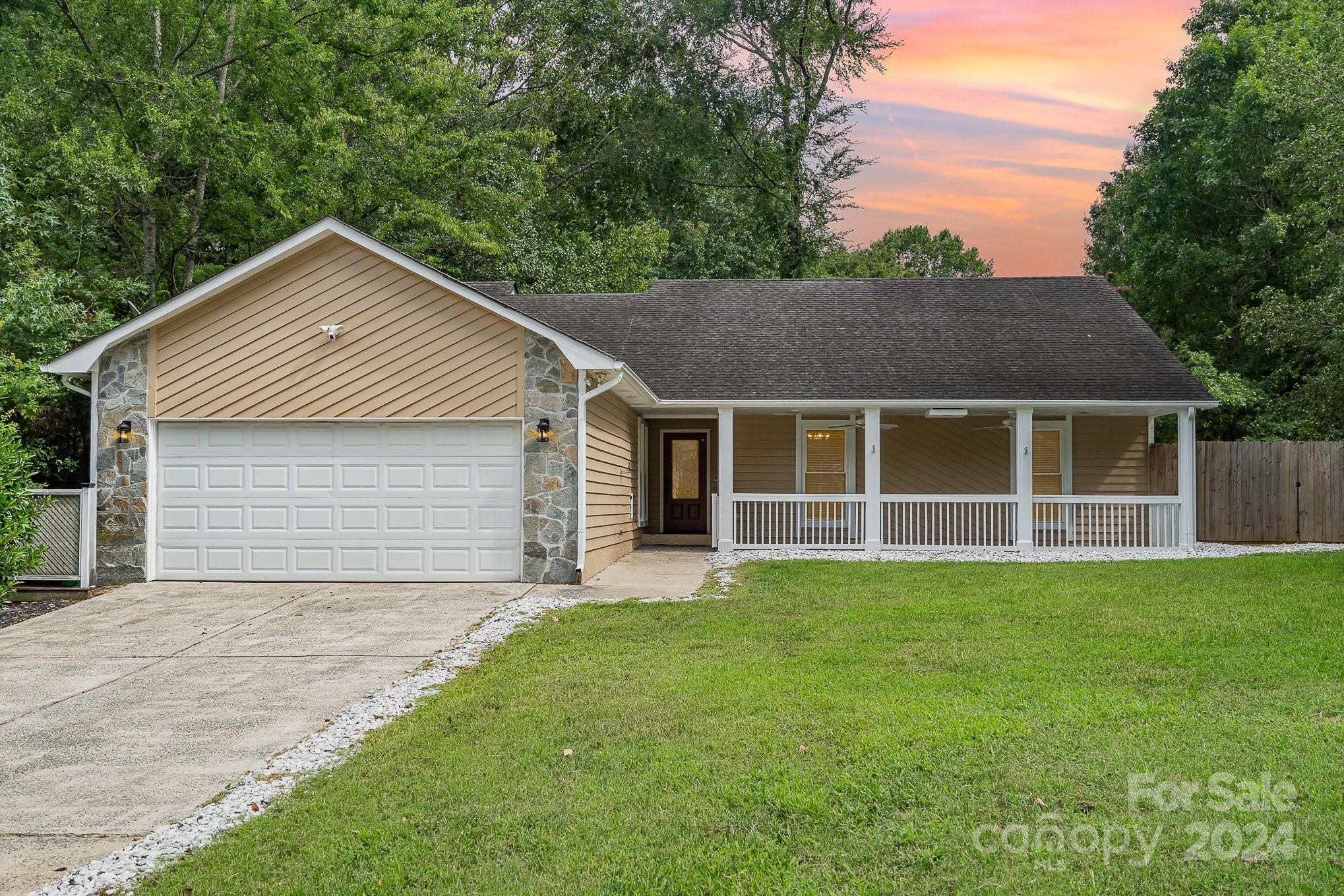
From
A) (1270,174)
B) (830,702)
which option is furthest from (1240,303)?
(830,702)

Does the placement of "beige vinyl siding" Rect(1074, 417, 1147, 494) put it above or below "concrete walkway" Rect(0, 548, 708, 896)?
above

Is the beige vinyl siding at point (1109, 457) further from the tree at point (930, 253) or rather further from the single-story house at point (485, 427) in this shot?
the tree at point (930, 253)

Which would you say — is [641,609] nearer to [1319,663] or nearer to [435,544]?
[435,544]

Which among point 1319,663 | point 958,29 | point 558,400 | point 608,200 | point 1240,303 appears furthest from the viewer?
point 608,200

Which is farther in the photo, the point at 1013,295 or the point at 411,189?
the point at 411,189

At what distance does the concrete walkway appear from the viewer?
15.1 feet

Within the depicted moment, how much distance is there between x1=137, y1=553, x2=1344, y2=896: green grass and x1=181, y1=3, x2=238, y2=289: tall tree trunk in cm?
1716

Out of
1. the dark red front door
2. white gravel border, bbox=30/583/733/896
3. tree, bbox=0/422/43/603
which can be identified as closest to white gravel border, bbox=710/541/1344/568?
the dark red front door

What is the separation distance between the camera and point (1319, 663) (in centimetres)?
665

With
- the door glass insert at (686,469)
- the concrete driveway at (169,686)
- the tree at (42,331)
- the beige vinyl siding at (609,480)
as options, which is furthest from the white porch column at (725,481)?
the tree at (42,331)

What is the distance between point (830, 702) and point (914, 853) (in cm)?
217

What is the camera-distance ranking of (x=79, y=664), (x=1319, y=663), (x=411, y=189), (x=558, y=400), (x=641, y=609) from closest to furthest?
(x=1319, y=663)
(x=79, y=664)
(x=641, y=609)
(x=558, y=400)
(x=411, y=189)

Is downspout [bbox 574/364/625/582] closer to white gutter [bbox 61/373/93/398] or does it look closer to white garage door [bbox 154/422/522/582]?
white garage door [bbox 154/422/522/582]

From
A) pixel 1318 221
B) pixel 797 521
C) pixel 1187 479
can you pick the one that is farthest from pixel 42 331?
pixel 1318 221
